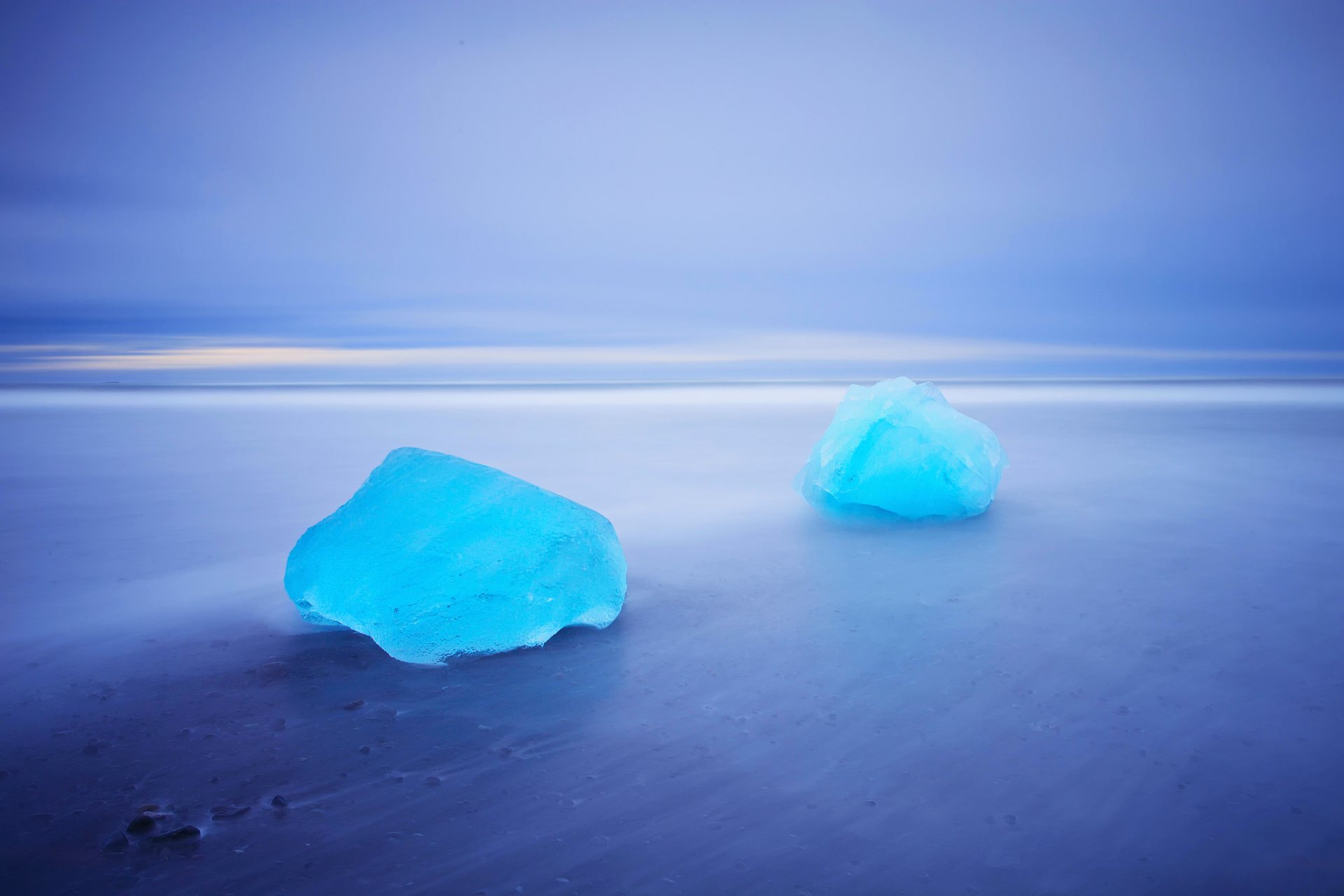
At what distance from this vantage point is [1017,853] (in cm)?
165

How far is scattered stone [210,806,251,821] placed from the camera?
5.78 feet

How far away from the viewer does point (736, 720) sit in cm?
224

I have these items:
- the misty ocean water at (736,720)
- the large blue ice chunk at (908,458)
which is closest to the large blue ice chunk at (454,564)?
the misty ocean water at (736,720)

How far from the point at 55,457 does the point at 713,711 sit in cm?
Result: 909

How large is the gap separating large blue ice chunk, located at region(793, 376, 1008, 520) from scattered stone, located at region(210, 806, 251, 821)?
3827 mm

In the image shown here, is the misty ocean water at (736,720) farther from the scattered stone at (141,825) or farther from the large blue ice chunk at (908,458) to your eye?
the large blue ice chunk at (908,458)

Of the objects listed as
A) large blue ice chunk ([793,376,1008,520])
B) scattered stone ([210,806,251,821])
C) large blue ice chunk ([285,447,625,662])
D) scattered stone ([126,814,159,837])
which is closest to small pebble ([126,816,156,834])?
scattered stone ([126,814,159,837])

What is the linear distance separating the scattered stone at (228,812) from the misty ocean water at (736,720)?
0.01 meters

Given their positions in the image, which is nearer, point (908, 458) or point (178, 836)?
point (178, 836)

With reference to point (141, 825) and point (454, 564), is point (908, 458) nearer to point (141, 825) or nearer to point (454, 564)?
point (454, 564)

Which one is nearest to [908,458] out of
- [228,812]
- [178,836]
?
[228,812]

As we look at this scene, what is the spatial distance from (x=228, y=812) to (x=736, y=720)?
1.25m

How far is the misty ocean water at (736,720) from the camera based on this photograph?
5.38 feet

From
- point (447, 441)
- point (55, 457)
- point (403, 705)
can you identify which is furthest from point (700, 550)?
point (55, 457)
